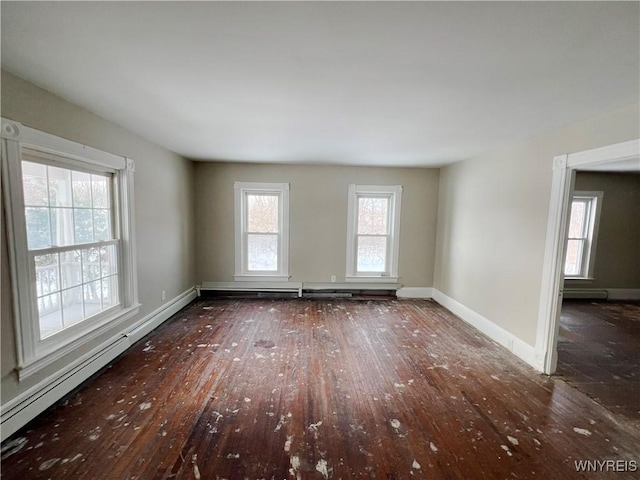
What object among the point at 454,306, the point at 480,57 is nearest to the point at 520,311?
the point at 454,306

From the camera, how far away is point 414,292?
5023 millimetres

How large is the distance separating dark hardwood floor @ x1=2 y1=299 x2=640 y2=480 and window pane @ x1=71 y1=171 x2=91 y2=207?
157 cm

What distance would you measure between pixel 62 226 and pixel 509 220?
4.45 metres

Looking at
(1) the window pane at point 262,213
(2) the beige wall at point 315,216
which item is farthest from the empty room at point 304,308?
(1) the window pane at point 262,213

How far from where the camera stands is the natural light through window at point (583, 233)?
495cm

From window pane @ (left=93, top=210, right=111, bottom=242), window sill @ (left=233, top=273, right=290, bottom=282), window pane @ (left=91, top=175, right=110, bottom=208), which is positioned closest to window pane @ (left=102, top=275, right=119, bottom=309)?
window pane @ (left=93, top=210, right=111, bottom=242)

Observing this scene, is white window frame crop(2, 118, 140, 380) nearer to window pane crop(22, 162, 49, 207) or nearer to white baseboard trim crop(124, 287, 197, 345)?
window pane crop(22, 162, 49, 207)

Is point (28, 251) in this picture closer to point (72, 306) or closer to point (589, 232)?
point (72, 306)

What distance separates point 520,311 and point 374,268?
2.38 m

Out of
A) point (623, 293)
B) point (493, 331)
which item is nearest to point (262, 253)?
point (493, 331)

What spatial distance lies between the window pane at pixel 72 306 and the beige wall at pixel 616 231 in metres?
7.20

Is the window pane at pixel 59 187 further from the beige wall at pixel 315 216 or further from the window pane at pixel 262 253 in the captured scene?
the window pane at pixel 262 253

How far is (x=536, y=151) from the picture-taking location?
9.26ft

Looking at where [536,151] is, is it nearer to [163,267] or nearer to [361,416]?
[361,416]
